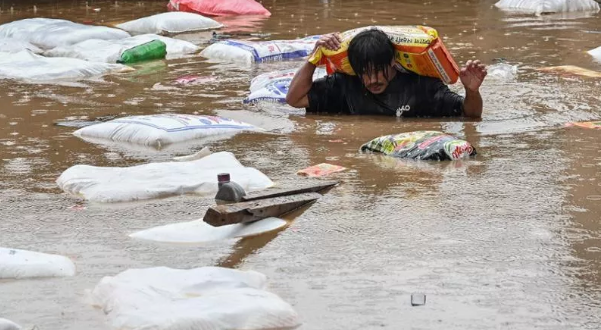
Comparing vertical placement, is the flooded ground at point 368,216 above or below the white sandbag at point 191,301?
below

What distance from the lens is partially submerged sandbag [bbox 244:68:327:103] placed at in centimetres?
701

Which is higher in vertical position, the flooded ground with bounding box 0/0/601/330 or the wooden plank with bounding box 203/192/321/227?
the wooden plank with bounding box 203/192/321/227

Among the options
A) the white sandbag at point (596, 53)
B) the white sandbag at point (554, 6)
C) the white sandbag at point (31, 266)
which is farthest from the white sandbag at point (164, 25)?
the white sandbag at point (31, 266)

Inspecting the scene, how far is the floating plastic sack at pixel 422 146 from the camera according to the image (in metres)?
5.26

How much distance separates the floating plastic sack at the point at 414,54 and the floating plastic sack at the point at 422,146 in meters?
0.82

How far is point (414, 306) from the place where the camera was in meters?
3.32

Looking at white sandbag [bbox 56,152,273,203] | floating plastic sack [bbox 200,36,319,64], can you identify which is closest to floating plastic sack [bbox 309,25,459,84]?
white sandbag [bbox 56,152,273,203]

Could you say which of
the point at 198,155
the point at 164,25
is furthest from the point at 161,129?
the point at 164,25

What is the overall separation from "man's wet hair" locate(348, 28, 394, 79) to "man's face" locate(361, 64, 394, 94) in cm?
2

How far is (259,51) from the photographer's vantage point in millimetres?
8922

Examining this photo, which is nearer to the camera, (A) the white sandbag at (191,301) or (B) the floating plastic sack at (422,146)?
(A) the white sandbag at (191,301)

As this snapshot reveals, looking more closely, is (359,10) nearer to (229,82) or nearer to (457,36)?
(457,36)

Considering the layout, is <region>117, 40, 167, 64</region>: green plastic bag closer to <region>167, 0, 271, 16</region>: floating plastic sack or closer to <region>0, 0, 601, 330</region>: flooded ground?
<region>0, 0, 601, 330</region>: flooded ground

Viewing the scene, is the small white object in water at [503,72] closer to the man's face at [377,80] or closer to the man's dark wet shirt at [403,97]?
the man's dark wet shirt at [403,97]
